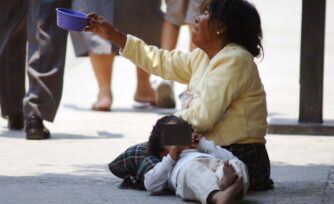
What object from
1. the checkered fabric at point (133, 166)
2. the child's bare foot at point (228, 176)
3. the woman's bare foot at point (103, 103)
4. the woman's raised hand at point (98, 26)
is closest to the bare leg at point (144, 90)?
the woman's bare foot at point (103, 103)

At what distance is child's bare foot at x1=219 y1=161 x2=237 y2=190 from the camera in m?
5.36

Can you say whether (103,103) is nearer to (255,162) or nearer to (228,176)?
(255,162)

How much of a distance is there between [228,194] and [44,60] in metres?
3.01

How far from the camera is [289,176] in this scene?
647 cm

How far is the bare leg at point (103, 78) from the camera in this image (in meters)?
9.45

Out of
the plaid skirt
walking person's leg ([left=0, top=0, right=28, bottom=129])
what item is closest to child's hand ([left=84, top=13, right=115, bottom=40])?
the plaid skirt

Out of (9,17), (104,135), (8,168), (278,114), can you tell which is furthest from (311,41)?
(8,168)

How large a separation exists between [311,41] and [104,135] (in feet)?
5.16

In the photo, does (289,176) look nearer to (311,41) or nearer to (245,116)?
(245,116)

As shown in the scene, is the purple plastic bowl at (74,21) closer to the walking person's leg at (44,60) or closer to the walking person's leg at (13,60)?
the walking person's leg at (44,60)

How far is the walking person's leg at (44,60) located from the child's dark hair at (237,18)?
2311 mm

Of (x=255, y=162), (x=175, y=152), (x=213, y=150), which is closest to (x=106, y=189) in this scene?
(x=175, y=152)

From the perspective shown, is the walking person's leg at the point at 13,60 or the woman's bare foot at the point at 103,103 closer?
the walking person's leg at the point at 13,60

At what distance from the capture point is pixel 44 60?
8023 mm
